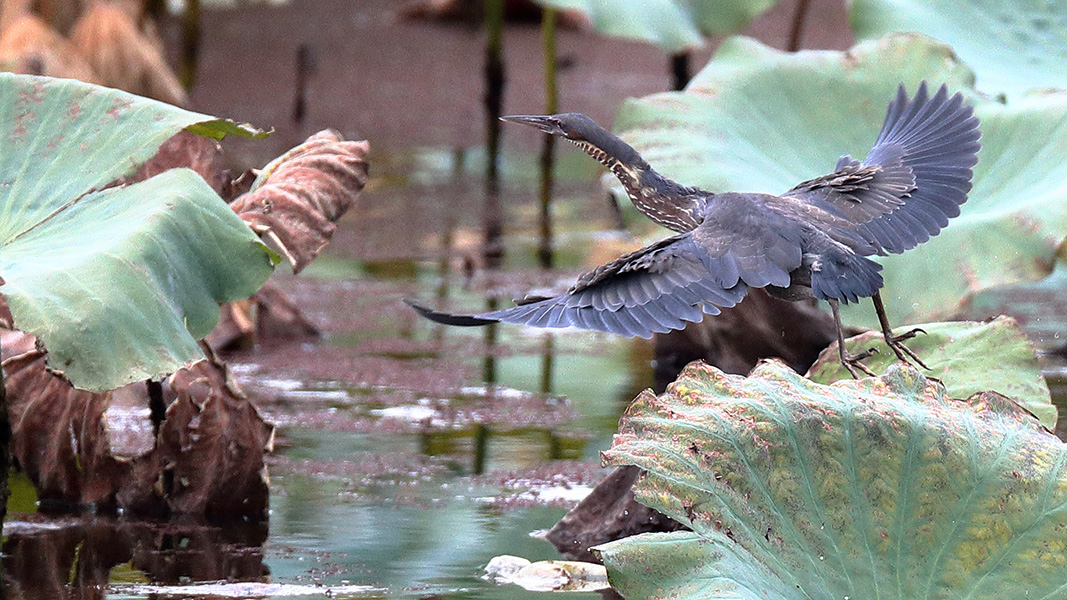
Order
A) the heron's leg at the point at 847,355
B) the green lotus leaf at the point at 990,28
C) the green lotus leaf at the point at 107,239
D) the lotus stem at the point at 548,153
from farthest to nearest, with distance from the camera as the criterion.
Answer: the lotus stem at the point at 548,153
the green lotus leaf at the point at 990,28
the heron's leg at the point at 847,355
the green lotus leaf at the point at 107,239

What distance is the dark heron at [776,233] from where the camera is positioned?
7.42 ft

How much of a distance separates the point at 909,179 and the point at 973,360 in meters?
0.32

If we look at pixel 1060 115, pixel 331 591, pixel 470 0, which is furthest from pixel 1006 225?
pixel 470 0

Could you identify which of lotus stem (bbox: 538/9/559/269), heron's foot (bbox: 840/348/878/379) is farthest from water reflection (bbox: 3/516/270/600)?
lotus stem (bbox: 538/9/559/269)

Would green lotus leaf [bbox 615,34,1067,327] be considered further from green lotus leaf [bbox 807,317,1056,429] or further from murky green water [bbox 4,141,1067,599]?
green lotus leaf [bbox 807,317,1056,429]

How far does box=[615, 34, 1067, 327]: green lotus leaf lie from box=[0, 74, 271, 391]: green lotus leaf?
1.42 m

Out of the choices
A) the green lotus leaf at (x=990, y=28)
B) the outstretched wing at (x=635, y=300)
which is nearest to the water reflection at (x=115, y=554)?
the outstretched wing at (x=635, y=300)

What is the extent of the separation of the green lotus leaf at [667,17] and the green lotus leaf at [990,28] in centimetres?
84

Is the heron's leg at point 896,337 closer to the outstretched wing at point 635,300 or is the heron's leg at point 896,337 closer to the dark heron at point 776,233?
the dark heron at point 776,233

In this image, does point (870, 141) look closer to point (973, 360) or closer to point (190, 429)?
point (973, 360)

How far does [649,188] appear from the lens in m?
2.72

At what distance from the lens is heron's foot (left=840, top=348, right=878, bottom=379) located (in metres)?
2.49

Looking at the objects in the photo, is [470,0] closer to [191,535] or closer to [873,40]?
[873,40]

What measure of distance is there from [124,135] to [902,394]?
1254 mm
